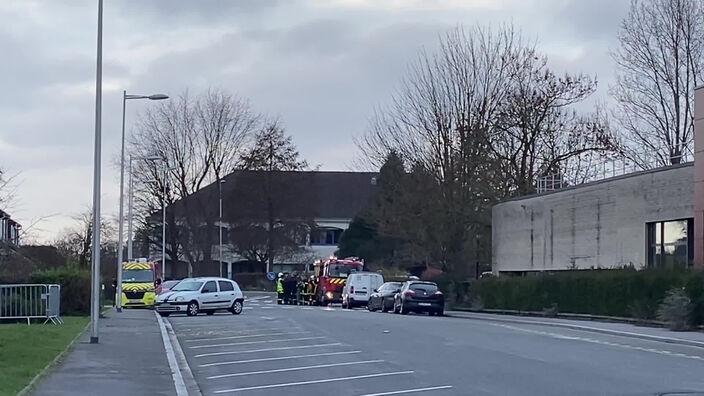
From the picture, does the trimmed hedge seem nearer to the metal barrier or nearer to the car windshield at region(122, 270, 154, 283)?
the car windshield at region(122, 270, 154, 283)

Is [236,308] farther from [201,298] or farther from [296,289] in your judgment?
[296,289]

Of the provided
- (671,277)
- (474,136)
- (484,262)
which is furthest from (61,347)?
(484,262)

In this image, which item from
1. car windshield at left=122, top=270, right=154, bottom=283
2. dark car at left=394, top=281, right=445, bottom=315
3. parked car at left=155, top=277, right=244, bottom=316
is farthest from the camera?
car windshield at left=122, top=270, right=154, bottom=283

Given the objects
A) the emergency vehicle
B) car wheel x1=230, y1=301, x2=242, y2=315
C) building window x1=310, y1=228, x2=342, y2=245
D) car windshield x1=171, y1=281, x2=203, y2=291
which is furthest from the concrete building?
building window x1=310, y1=228, x2=342, y2=245

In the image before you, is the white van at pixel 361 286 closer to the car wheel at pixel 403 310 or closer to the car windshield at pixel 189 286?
the car wheel at pixel 403 310

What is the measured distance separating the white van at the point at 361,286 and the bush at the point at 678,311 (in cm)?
2512

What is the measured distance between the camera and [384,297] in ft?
167

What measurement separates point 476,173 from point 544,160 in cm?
395

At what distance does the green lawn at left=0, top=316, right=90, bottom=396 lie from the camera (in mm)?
16188

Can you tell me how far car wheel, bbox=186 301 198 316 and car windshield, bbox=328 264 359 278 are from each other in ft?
58.8

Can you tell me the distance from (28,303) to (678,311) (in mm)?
19469

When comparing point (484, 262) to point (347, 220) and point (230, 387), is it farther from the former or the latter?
Result: point (230, 387)

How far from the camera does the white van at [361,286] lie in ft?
187

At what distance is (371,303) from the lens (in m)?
53.0
